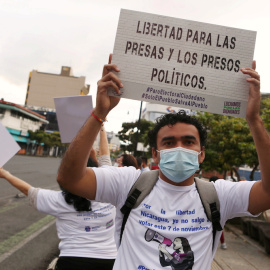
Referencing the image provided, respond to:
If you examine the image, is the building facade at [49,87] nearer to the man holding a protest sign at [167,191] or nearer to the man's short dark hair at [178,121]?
the man's short dark hair at [178,121]

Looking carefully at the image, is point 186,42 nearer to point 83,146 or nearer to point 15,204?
point 83,146

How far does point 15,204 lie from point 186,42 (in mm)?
9279

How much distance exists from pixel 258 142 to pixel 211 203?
1.42ft

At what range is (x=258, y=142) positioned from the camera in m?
1.71

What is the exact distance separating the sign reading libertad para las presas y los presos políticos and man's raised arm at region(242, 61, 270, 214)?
7 centimetres

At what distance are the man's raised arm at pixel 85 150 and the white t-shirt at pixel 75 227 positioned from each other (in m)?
0.90

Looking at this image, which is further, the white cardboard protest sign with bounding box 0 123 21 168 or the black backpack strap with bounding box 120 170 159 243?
the white cardboard protest sign with bounding box 0 123 21 168

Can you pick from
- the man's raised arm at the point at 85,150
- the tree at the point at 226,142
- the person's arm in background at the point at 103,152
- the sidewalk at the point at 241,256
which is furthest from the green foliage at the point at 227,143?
the man's raised arm at the point at 85,150

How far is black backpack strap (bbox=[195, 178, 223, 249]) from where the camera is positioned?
5.68 ft

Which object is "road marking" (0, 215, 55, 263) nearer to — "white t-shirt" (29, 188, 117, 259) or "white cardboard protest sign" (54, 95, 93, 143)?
"white t-shirt" (29, 188, 117, 259)

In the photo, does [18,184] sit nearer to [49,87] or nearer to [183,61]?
[183,61]

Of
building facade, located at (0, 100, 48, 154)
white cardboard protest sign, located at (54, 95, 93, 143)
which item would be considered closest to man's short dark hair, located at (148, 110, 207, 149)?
white cardboard protest sign, located at (54, 95, 93, 143)

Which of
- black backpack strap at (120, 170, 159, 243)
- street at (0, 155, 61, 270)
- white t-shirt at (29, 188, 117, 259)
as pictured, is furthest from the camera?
street at (0, 155, 61, 270)

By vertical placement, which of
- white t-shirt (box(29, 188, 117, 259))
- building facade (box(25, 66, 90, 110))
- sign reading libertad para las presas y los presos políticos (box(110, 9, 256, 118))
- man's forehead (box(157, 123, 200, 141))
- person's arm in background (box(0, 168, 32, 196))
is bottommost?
white t-shirt (box(29, 188, 117, 259))
